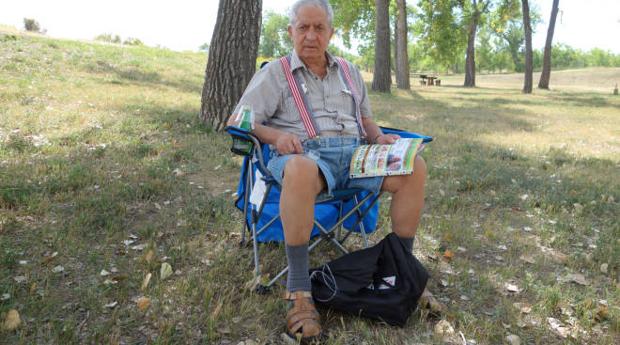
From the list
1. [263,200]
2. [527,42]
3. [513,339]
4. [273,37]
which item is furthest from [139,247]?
[273,37]

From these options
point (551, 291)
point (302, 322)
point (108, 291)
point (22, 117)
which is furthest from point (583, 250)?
point (22, 117)

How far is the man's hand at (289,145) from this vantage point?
253cm

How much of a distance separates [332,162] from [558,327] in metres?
1.44

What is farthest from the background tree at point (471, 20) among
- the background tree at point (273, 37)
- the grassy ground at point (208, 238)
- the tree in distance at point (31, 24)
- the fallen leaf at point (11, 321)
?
the background tree at point (273, 37)

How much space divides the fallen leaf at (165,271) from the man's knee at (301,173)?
0.96 meters

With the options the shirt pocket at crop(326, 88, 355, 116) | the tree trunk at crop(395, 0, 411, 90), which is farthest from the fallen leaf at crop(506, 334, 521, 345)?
the tree trunk at crop(395, 0, 411, 90)

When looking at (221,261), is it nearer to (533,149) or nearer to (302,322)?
(302,322)

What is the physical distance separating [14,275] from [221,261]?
3.64ft

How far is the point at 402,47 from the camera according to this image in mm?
17828

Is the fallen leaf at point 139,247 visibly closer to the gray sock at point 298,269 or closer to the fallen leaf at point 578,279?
the gray sock at point 298,269

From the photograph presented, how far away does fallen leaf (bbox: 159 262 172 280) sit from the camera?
274 cm

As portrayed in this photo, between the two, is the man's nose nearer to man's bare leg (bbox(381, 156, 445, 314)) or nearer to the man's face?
the man's face

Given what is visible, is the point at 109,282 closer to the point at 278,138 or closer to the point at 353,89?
the point at 278,138

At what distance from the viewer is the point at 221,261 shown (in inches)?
116
